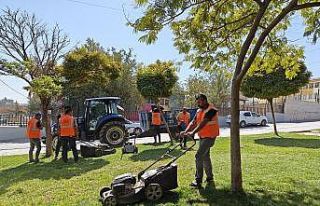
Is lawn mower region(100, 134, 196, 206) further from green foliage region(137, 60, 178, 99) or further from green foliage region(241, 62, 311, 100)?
green foliage region(241, 62, 311, 100)

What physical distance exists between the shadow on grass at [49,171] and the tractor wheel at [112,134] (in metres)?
4.64

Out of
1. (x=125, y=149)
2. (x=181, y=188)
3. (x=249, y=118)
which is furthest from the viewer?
(x=249, y=118)

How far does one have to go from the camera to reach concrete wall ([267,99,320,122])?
4750 cm

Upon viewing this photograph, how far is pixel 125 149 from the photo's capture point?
13.8m

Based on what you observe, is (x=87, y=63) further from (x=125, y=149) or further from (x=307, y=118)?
(x=307, y=118)

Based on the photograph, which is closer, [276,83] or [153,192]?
[153,192]

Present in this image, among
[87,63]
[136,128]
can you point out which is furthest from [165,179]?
[136,128]

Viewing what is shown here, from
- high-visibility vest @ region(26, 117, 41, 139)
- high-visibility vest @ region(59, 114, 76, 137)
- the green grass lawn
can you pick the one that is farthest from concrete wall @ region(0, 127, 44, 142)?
high-visibility vest @ region(59, 114, 76, 137)

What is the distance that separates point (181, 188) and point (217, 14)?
336cm

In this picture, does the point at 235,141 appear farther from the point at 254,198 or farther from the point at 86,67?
the point at 86,67

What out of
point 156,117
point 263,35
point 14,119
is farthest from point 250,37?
point 14,119

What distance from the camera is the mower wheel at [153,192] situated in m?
6.29

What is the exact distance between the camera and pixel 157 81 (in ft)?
58.6

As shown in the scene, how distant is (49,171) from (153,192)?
5.54 meters
